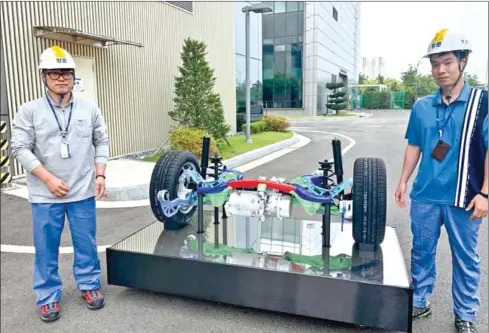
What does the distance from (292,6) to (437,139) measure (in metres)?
38.4

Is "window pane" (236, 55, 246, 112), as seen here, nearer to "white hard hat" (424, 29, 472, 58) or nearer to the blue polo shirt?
the blue polo shirt

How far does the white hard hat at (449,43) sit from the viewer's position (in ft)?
9.07

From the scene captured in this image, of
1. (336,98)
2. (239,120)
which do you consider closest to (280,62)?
(336,98)

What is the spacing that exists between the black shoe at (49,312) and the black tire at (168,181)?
109 centimetres

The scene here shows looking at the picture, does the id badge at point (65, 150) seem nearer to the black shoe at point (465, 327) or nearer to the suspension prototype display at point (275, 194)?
the suspension prototype display at point (275, 194)

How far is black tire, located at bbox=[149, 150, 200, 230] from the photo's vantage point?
12.8 feet

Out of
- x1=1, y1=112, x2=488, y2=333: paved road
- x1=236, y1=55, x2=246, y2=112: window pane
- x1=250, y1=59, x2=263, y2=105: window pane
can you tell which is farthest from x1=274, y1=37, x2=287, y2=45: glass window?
x1=1, y1=112, x2=488, y2=333: paved road

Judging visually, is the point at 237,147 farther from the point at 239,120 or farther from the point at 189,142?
the point at 239,120

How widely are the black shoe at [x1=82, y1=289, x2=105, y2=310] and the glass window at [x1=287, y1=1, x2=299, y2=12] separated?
38047mm

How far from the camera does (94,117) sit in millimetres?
3361

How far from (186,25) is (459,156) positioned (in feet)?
41.7

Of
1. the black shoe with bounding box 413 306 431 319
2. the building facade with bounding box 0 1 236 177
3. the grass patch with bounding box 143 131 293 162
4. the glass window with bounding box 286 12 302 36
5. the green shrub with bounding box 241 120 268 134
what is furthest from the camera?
the glass window with bounding box 286 12 302 36

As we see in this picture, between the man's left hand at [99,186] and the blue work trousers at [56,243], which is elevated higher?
the man's left hand at [99,186]

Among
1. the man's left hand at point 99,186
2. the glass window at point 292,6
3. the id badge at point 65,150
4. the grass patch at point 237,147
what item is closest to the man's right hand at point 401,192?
the man's left hand at point 99,186
